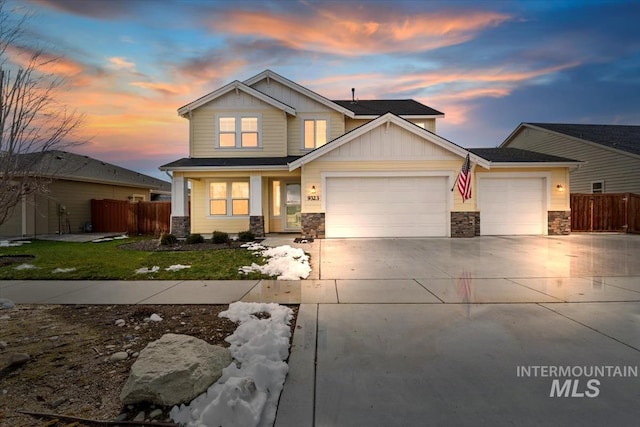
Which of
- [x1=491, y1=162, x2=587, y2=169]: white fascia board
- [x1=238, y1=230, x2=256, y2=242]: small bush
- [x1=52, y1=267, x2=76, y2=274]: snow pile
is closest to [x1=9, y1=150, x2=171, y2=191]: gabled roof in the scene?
[x1=238, y1=230, x2=256, y2=242]: small bush

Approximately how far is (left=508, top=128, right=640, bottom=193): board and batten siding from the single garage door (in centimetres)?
1070

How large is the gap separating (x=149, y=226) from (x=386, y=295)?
16.0m

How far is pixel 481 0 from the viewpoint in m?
10.8

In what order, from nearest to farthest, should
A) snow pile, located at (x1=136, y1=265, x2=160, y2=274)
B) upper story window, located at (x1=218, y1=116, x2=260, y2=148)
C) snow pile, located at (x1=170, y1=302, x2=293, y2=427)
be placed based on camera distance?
snow pile, located at (x1=170, y1=302, x2=293, y2=427), snow pile, located at (x1=136, y1=265, x2=160, y2=274), upper story window, located at (x1=218, y1=116, x2=260, y2=148)

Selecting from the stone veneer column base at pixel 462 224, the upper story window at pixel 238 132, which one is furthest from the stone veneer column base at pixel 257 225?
the stone veneer column base at pixel 462 224

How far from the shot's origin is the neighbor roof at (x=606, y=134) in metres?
18.1

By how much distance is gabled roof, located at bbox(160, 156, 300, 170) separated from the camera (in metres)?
14.0

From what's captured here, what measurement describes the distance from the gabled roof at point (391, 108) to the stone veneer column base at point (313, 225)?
6704mm

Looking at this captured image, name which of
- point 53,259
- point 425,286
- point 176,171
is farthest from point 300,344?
point 176,171

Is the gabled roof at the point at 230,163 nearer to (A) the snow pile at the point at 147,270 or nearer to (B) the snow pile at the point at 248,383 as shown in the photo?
(A) the snow pile at the point at 147,270

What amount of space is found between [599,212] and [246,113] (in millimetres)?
18673

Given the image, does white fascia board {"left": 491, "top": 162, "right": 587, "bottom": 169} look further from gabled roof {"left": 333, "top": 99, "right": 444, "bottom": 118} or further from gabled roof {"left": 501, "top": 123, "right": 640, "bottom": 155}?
gabled roof {"left": 501, "top": 123, "right": 640, "bottom": 155}

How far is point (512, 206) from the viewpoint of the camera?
14.1m

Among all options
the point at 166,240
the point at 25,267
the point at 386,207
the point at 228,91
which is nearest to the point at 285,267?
the point at 25,267
